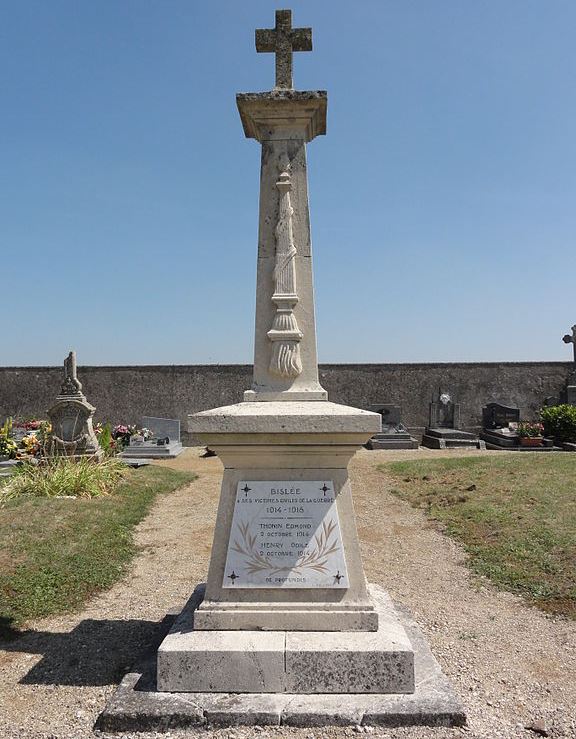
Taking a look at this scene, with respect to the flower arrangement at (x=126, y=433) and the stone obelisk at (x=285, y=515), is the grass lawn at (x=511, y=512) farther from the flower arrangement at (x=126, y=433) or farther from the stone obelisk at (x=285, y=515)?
the flower arrangement at (x=126, y=433)

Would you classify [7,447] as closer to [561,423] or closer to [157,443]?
[157,443]

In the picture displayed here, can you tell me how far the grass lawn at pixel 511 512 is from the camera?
533 cm

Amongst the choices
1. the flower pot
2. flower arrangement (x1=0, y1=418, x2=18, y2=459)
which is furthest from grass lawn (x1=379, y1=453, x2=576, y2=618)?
flower arrangement (x1=0, y1=418, x2=18, y2=459)

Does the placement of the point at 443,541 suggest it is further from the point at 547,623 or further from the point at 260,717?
the point at 260,717

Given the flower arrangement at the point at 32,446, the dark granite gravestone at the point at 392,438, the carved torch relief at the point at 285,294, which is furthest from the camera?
the dark granite gravestone at the point at 392,438

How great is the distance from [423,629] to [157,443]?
13110 millimetres

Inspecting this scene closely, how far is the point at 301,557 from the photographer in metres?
3.29

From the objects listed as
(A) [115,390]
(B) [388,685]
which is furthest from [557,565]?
(A) [115,390]

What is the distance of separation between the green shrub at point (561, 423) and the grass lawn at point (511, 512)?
4.27m

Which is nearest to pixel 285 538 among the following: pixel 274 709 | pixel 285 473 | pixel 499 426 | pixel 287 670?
pixel 285 473

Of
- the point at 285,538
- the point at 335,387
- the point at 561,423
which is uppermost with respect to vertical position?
the point at 335,387

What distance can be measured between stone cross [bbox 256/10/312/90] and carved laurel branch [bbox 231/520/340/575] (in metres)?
2.92

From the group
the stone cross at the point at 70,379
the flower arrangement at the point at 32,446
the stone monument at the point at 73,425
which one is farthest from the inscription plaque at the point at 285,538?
the flower arrangement at the point at 32,446

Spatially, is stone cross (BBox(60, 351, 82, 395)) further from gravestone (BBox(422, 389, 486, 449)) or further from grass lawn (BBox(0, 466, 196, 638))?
gravestone (BBox(422, 389, 486, 449))
